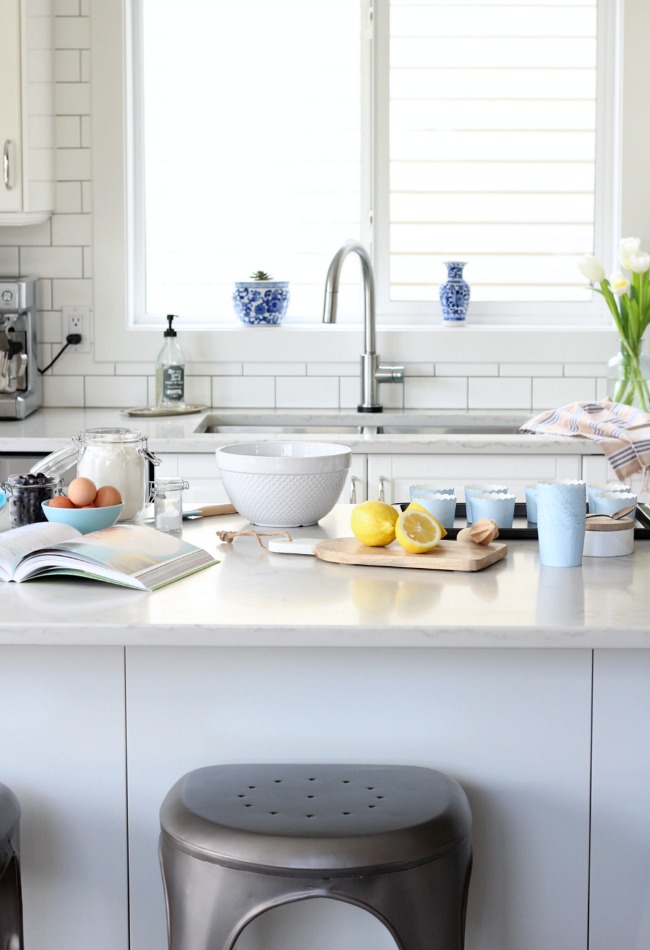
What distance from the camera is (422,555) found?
1.89m

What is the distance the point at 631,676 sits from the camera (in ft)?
5.49

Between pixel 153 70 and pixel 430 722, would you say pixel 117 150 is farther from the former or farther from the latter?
pixel 430 722

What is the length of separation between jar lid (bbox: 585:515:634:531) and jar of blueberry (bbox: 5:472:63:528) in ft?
3.08

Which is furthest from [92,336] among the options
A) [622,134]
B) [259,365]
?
[622,134]

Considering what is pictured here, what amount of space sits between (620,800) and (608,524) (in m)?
0.46

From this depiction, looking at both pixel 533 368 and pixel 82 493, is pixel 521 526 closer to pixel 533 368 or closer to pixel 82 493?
pixel 82 493

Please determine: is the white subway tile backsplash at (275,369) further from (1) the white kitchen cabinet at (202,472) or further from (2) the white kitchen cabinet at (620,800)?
(2) the white kitchen cabinet at (620,800)

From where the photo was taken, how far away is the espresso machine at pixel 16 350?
3.65 meters

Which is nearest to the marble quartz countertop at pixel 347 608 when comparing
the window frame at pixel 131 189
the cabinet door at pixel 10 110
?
the cabinet door at pixel 10 110

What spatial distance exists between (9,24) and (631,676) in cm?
276

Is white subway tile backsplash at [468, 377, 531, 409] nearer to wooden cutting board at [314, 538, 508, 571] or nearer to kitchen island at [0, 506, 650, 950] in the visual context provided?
wooden cutting board at [314, 538, 508, 571]

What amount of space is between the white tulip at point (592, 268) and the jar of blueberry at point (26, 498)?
2.12 m

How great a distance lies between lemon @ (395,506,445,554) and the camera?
6.17ft

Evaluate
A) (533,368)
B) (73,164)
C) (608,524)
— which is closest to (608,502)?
(608,524)
